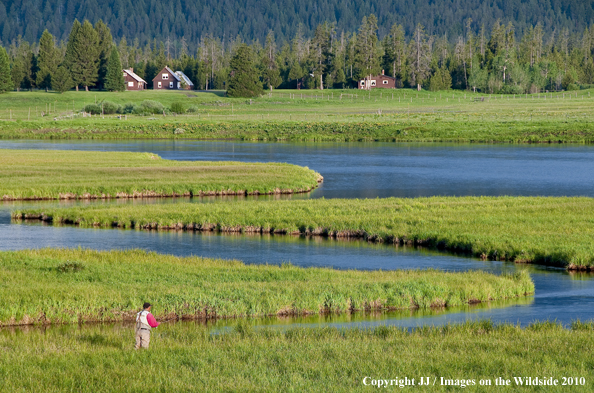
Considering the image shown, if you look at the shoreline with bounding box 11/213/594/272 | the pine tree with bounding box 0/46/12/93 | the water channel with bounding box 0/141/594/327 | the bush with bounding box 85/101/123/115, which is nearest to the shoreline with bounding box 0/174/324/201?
the water channel with bounding box 0/141/594/327

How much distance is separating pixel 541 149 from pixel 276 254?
73235mm

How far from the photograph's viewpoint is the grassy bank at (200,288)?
22.4m

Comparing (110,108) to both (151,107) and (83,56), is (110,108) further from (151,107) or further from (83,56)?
(83,56)

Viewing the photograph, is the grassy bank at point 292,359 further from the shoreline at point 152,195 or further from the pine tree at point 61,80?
the pine tree at point 61,80

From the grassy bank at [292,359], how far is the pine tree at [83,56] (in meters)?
171

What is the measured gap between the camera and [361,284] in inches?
1021

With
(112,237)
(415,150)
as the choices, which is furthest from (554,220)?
(415,150)

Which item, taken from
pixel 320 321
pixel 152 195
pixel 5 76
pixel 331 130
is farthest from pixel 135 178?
pixel 5 76

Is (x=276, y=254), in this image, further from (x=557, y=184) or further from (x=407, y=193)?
(x=557, y=184)

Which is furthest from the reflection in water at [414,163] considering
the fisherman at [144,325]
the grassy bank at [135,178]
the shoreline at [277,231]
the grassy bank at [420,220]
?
the fisherman at [144,325]

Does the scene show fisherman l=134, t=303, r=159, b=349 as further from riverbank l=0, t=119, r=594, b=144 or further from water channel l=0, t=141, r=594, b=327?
riverbank l=0, t=119, r=594, b=144

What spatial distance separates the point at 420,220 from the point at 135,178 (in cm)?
2732

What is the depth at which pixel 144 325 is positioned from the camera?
649 inches

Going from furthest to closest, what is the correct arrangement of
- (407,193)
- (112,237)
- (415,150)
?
1. (415,150)
2. (407,193)
3. (112,237)
